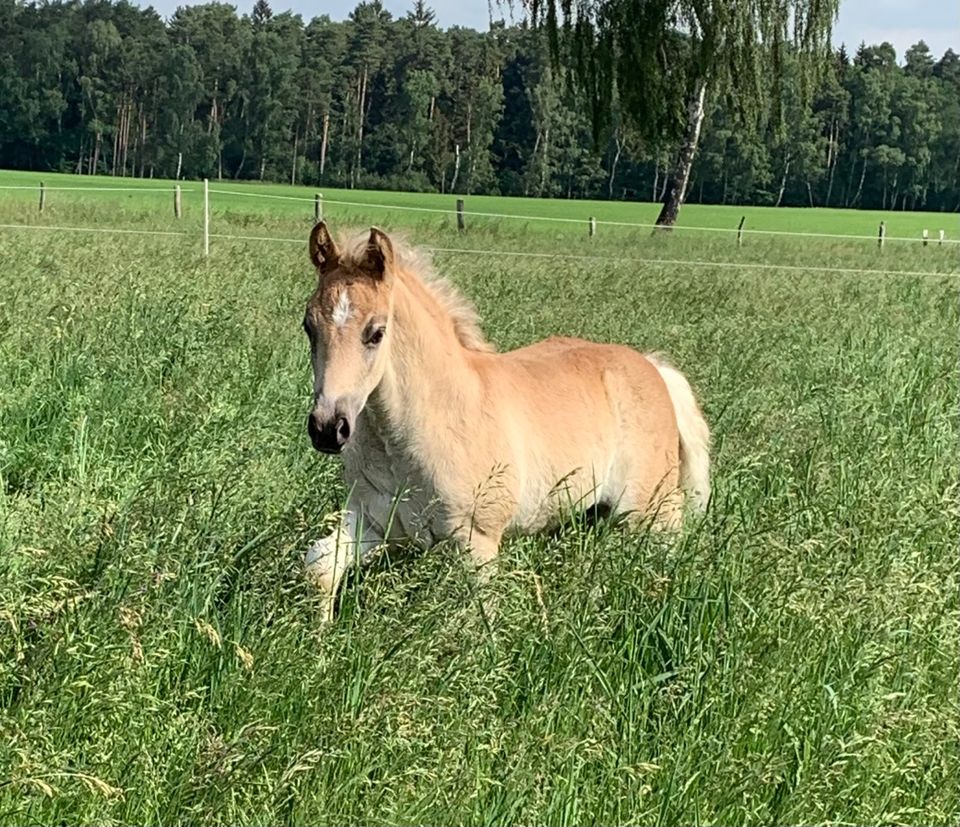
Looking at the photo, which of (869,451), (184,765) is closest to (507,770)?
(184,765)

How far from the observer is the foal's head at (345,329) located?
3.34m

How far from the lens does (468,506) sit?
3.82 metres

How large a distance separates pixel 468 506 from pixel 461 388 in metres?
0.46

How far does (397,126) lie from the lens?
9194cm

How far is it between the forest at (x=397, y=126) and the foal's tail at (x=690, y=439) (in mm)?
81729

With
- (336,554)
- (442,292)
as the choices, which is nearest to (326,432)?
(336,554)

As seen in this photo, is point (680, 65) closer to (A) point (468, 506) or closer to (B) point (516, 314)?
(B) point (516, 314)

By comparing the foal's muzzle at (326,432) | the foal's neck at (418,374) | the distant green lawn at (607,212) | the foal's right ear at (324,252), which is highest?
the distant green lawn at (607,212)

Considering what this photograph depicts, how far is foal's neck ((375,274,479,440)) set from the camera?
3832mm

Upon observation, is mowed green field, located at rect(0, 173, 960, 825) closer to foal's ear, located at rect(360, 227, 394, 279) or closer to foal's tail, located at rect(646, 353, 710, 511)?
foal's tail, located at rect(646, 353, 710, 511)

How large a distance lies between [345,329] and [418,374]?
477 mm

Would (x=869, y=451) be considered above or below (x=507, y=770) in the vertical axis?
above

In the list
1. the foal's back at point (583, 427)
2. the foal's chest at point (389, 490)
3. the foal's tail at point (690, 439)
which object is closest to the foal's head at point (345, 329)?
the foal's chest at point (389, 490)

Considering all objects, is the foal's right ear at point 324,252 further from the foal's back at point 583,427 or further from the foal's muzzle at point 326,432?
the foal's back at point 583,427
